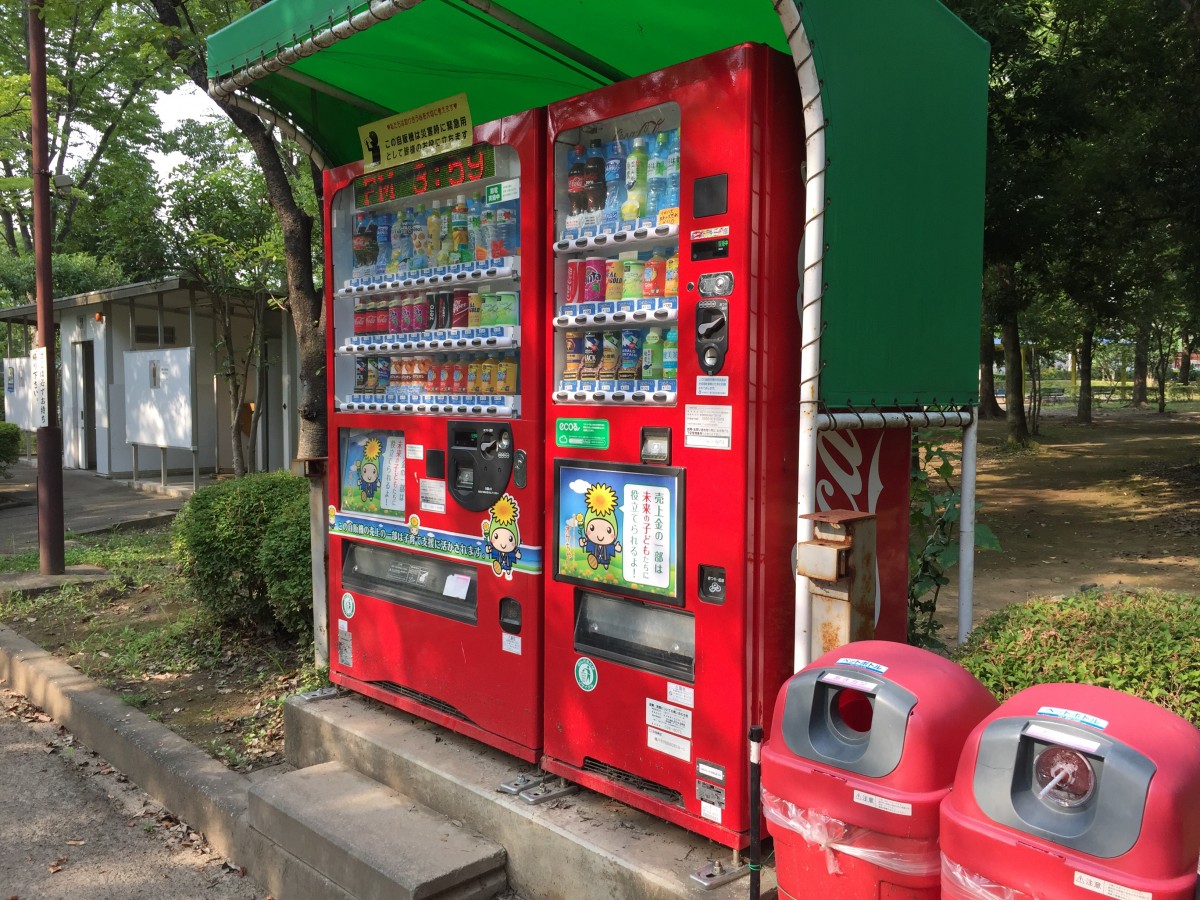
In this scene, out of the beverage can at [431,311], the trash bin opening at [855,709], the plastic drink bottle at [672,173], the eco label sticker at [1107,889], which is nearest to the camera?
the eco label sticker at [1107,889]

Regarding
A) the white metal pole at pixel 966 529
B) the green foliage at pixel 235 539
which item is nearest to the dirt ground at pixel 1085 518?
the white metal pole at pixel 966 529

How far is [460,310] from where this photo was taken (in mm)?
4070

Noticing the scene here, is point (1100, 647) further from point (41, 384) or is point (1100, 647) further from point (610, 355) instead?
point (41, 384)

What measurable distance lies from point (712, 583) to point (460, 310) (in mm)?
1868

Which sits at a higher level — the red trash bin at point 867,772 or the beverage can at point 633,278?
the beverage can at point 633,278

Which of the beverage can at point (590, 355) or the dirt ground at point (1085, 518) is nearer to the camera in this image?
the beverage can at point (590, 355)

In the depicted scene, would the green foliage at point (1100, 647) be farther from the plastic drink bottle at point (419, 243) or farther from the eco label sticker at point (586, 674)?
the plastic drink bottle at point (419, 243)

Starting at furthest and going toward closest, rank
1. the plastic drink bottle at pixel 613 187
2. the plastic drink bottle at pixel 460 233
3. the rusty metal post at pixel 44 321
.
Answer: the rusty metal post at pixel 44 321
the plastic drink bottle at pixel 460 233
the plastic drink bottle at pixel 613 187

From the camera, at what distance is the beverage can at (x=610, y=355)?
11.1ft

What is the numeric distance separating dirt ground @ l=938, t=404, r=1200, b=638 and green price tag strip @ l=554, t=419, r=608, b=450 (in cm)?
412

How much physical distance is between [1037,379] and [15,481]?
25027mm

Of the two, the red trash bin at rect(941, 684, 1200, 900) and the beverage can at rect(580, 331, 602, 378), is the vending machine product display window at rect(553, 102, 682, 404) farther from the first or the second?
the red trash bin at rect(941, 684, 1200, 900)

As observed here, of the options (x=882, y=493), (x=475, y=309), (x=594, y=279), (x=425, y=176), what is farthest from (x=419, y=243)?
(x=882, y=493)

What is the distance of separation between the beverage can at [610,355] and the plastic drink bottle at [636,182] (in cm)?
44
